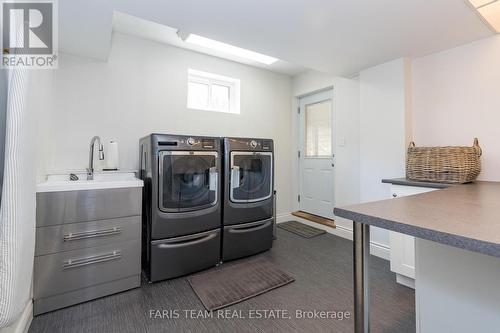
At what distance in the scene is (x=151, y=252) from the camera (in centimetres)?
199

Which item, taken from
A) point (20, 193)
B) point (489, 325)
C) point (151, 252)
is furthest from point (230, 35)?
point (489, 325)

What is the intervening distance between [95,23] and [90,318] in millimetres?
2146

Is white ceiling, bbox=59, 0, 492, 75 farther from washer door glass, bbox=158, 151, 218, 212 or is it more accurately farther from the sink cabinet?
the sink cabinet

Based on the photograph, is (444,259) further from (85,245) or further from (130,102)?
(130,102)

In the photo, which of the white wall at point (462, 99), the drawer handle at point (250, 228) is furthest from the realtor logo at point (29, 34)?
the white wall at point (462, 99)

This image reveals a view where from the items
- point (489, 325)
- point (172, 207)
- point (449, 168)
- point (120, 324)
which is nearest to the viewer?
point (489, 325)

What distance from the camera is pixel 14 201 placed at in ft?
3.07

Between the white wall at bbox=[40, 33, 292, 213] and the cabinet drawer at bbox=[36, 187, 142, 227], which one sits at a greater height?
the white wall at bbox=[40, 33, 292, 213]

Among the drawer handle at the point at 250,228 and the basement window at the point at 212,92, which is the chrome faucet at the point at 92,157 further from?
the drawer handle at the point at 250,228

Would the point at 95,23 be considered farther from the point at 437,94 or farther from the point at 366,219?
the point at 437,94

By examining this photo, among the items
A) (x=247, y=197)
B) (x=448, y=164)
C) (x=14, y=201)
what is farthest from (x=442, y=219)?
(x=247, y=197)

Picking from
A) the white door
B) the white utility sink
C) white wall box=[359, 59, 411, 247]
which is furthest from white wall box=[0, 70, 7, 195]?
the white door

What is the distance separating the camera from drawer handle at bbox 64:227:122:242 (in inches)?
Answer: 66.6

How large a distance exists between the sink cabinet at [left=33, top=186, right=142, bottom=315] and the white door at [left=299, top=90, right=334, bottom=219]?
8.62 ft
